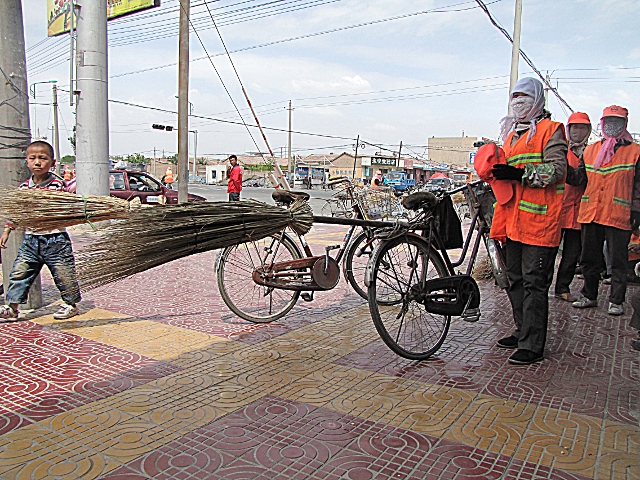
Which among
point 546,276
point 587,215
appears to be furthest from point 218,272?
point 587,215

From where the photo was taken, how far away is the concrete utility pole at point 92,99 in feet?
28.9

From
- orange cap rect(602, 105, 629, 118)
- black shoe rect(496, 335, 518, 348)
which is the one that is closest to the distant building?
orange cap rect(602, 105, 629, 118)

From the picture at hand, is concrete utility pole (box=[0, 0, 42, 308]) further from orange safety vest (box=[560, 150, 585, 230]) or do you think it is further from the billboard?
the billboard

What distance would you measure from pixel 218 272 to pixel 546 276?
2.55 meters

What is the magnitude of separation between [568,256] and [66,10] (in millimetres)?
22284

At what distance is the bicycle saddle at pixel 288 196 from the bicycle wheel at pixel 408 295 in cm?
76

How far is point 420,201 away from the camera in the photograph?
4.06 metres

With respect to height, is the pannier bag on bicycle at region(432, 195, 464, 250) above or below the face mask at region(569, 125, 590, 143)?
below

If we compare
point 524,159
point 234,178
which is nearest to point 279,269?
point 524,159

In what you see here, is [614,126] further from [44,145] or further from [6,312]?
[6,312]

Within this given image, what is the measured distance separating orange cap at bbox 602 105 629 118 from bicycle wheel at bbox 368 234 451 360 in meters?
2.68

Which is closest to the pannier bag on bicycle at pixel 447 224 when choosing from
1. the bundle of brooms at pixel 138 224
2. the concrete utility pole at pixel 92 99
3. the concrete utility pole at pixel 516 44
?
the bundle of brooms at pixel 138 224

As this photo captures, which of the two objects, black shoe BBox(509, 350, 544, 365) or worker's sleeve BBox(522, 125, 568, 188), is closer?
worker's sleeve BBox(522, 125, 568, 188)

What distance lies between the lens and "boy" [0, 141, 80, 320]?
438cm
